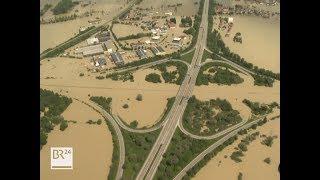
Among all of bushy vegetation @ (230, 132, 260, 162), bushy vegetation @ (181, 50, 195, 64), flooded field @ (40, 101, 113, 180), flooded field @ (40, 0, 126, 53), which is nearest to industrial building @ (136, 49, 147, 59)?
bushy vegetation @ (181, 50, 195, 64)

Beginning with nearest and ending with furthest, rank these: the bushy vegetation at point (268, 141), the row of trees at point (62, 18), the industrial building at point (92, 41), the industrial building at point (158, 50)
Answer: the bushy vegetation at point (268, 141) → the industrial building at point (158, 50) → the industrial building at point (92, 41) → the row of trees at point (62, 18)

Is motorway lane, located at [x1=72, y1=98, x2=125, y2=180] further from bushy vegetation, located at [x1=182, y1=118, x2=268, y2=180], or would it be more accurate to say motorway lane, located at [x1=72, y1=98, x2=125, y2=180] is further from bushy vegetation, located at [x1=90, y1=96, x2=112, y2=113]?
bushy vegetation, located at [x1=182, y1=118, x2=268, y2=180]

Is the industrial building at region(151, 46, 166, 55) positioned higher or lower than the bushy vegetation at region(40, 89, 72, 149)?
higher

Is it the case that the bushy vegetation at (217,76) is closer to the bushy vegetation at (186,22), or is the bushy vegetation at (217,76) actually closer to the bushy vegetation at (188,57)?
the bushy vegetation at (188,57)

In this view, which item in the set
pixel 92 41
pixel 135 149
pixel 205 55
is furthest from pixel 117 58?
pixel 135 149

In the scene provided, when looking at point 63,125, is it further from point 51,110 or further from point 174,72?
point 174,72

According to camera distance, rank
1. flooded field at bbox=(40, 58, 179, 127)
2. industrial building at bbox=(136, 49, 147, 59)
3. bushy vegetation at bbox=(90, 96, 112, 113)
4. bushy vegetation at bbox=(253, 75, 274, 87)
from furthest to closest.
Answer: industrial building at bbox=(136, 49, 147, 59) → bushy vegetation at bbox=(253, 75, 274, 87) → bushy vegetation at bbox=(90, 96, 112, 113) → flooded field at bbox=(40, 58, 179, 127)

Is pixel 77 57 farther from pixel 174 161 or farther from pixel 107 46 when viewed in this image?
pixel 174 161

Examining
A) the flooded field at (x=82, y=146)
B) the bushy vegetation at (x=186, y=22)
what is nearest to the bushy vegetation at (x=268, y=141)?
the flooded field at (x=82, y=146)
